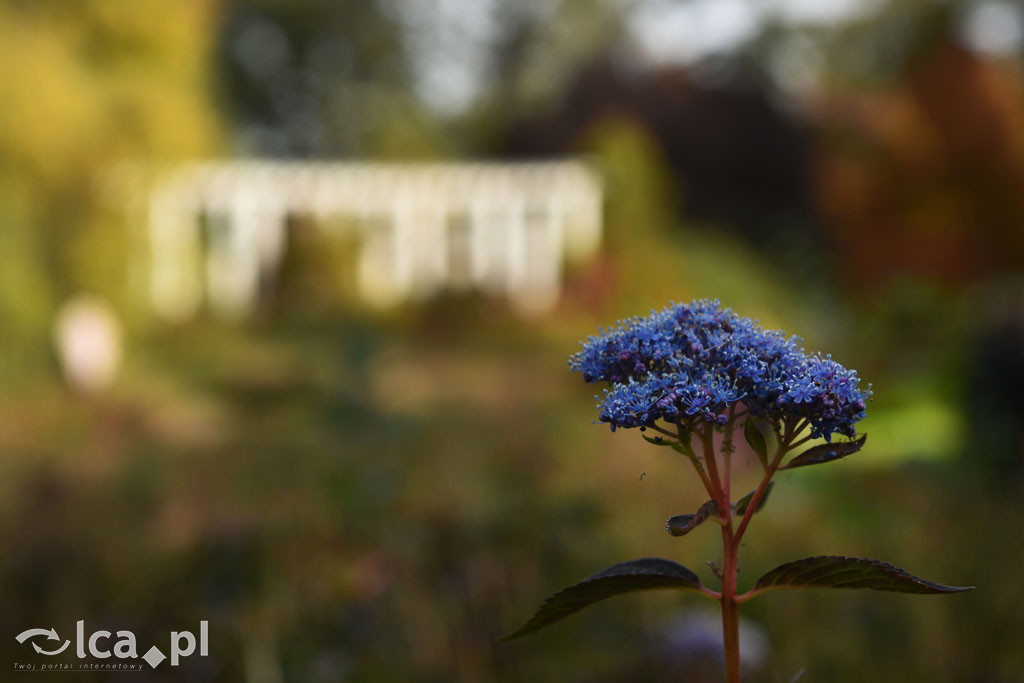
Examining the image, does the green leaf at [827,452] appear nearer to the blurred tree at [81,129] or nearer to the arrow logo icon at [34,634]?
the arrow logo icon at [34,634]

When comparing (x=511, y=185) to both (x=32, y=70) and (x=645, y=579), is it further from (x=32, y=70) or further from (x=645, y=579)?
(x=645, y=579)

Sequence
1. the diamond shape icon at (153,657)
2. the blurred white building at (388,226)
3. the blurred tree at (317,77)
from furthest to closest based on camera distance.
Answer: the blurred tree at (317,77), the blurred white building at (388,226), the diamond shape icon at (153,657)

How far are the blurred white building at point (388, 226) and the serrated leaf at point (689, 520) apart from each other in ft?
41.4

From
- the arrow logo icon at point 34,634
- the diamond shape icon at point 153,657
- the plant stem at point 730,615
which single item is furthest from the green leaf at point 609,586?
the arrow logo icon at point 34,634

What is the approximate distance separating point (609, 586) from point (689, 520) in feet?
0.35

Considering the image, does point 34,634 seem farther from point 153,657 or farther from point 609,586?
point 609,586

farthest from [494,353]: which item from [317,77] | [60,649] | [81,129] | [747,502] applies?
[317,77]

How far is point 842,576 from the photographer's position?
1.09 meters

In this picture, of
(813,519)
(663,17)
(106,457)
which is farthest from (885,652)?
(663,17)

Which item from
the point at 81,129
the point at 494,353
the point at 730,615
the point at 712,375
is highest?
the point at 81,129

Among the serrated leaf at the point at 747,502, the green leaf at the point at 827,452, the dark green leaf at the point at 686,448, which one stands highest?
the dark green leaf at the point at 686,448

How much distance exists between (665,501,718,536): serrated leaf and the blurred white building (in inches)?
496

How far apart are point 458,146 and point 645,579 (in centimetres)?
2230

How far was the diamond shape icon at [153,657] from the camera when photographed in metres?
2.92
